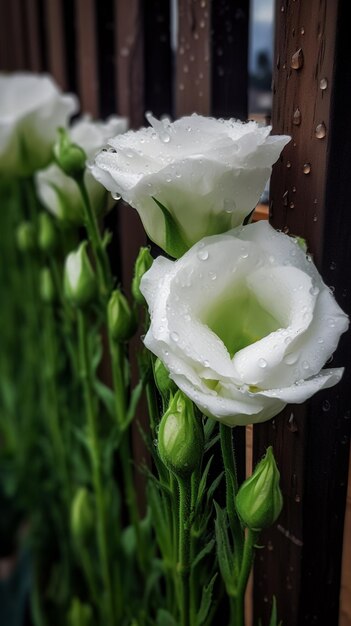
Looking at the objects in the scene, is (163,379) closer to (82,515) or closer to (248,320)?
(248,320)

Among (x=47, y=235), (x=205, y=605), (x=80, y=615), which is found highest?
(x=47, y=235)

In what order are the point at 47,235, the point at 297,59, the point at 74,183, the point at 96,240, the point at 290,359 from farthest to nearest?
the point at 47,235 < the point at 74,183 < the point at 96,240 < the point at 297,59 < the point at 290,359

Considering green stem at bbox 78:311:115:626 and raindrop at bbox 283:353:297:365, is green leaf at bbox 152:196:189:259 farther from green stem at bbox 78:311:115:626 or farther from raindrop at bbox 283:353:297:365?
green stem at bbox 78:311:115:626

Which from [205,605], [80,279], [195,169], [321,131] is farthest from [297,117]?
[205,605]

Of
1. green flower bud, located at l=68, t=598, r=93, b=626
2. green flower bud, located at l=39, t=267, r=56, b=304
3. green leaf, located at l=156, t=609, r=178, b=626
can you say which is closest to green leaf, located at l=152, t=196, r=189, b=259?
green leaf, located at l=156, t=609, r=178, b=626

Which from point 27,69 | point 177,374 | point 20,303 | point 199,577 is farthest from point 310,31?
point 27,69

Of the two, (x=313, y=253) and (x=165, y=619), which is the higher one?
(x=313, y=253)

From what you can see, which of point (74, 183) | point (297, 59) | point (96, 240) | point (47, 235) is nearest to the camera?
point (297, 59)
